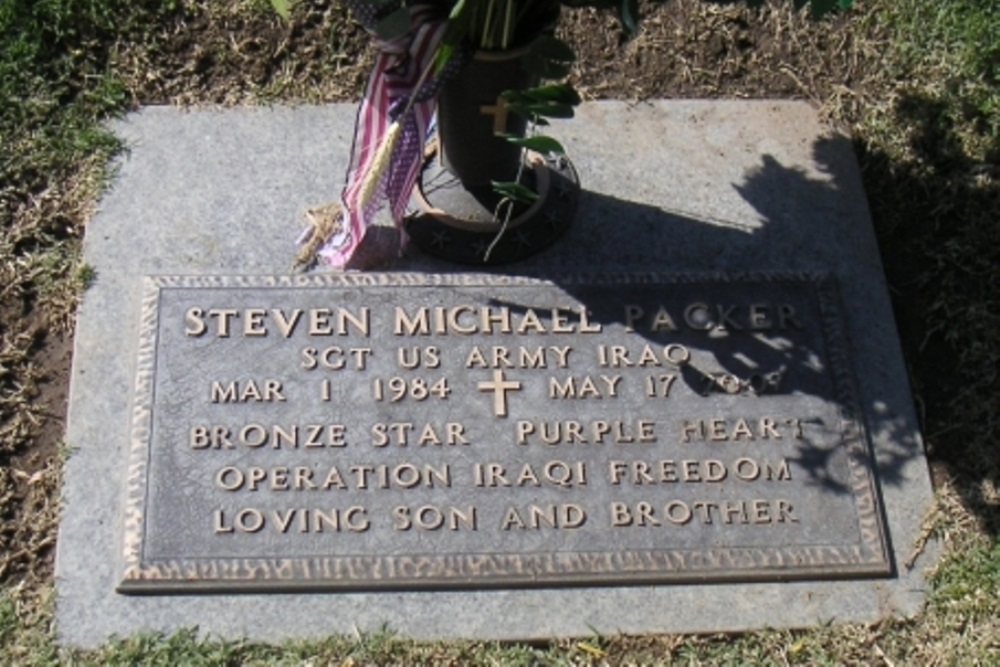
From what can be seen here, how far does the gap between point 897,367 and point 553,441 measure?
0.92 metres

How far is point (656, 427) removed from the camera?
3.78 m

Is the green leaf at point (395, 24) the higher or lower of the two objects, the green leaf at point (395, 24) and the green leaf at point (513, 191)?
the higher

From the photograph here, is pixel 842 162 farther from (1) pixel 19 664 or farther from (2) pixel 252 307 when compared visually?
(1) pixel 19 664

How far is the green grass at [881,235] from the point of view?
3.53 meters

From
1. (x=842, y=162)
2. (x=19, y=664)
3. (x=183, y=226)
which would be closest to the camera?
(x=19, y=664)

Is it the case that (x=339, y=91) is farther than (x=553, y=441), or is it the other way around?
(x=339, y=91)

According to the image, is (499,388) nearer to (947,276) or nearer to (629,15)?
(629,15)

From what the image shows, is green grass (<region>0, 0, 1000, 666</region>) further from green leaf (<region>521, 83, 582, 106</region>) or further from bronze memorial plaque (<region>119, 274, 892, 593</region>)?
green leaf (<region>521, 83, 582, 106</region>)

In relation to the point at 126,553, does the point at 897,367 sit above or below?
above

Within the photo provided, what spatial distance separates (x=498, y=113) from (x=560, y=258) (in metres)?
0.45

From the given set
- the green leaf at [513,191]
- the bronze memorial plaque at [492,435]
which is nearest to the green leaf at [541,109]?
the green leaf at [513,191]

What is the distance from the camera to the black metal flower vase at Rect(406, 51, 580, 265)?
3898mm

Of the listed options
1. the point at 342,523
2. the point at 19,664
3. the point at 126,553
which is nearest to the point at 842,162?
the point at 342,523

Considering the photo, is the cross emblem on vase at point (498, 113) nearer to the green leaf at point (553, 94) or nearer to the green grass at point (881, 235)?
the green leaf at point (553, 94)
